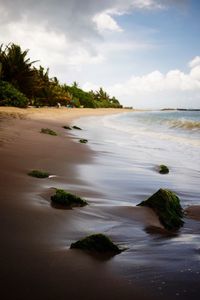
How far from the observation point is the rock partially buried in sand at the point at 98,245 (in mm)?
2389


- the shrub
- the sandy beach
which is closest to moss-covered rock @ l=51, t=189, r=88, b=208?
the sandy beach

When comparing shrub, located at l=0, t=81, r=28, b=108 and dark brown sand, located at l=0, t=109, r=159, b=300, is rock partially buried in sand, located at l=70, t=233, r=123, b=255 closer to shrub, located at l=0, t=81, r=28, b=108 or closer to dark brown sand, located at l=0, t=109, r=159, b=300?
dark brown sand, located at l=0, t=109, r=159, b=300

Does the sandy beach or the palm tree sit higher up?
the palm tree

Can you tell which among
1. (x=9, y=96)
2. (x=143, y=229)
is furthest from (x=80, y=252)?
(x=9, y=96)

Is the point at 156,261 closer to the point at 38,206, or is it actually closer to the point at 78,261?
the point at 78,261

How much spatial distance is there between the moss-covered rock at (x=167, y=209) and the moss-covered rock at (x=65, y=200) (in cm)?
67

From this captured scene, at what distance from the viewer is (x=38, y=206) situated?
10.7ft

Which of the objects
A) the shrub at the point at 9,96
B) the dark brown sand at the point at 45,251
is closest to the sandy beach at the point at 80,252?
the dark brown sand at the point at 45,251

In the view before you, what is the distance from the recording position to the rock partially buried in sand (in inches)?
94.0

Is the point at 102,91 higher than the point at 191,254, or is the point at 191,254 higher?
the point at 102,91

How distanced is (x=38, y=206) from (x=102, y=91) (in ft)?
250

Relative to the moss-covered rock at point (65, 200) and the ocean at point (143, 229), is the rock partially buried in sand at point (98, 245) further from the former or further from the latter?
the moss-covered rock at point (65, 200)

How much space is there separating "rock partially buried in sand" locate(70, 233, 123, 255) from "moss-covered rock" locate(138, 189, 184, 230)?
87 cm

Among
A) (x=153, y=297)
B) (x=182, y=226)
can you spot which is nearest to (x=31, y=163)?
(x=182, y=226)
